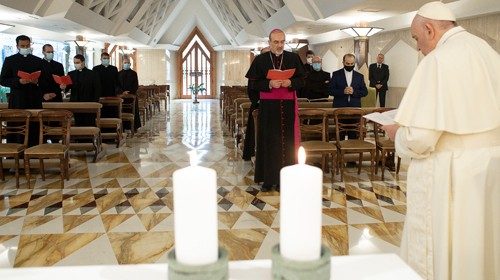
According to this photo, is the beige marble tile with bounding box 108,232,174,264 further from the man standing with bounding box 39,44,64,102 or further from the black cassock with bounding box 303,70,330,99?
the black cassock with bounding box 303,70,330,99

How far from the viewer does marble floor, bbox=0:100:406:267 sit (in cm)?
400

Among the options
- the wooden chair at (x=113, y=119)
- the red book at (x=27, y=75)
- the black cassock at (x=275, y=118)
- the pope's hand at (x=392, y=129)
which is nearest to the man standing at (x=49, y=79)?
the wooden chair at (x=113, y=119)

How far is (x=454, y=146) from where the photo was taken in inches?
93.5

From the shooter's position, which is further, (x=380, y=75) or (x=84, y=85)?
(x=380, y=75)

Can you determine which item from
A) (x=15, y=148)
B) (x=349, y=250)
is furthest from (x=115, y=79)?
(x=349, y=250)

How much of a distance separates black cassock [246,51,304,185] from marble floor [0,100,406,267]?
1.45ft

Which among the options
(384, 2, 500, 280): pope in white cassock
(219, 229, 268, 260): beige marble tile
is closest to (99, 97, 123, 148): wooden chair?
(219, 229, 268, 260): beige marble tile

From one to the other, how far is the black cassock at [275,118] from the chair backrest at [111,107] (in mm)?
4333

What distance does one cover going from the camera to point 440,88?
7.55 feet

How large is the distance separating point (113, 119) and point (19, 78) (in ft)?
6.76

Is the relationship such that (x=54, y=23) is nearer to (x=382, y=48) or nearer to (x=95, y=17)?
(x=95, y=17)

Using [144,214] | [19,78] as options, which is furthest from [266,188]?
[19,78]

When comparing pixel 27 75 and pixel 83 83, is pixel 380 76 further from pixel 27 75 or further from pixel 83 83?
pixel 27 75

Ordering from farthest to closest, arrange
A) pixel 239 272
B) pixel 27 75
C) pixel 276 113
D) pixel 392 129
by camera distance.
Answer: pixel 27 75, pixel 276 113, pixel 392 129, pixel 239 272
